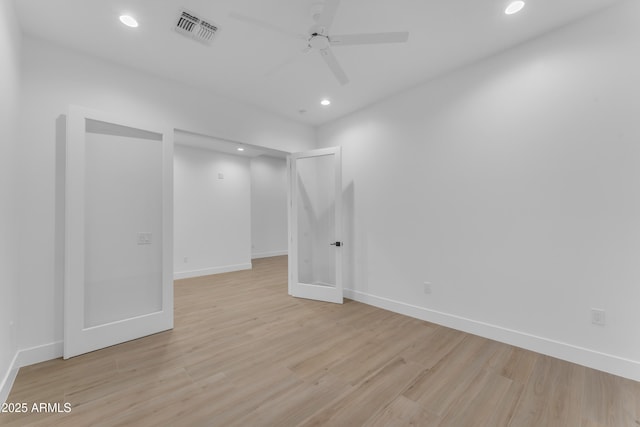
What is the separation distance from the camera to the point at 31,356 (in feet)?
7.63

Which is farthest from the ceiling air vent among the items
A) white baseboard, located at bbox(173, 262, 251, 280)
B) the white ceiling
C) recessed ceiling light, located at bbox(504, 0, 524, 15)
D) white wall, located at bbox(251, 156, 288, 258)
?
white wall, located at bbox(251, 156, 288, 258)

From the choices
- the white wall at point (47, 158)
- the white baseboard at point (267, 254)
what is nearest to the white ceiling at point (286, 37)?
the white wall at point (47, 158)

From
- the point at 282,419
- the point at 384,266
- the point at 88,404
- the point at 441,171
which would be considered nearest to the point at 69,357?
the point at 88,404

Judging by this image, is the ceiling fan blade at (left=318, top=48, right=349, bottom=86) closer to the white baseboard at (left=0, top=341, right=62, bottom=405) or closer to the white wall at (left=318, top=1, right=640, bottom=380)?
the white wall at (left=318, top=1, right=640, bottom=380)

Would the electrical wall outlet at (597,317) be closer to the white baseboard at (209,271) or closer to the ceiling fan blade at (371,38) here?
the ceiling fan blade at (371,38)

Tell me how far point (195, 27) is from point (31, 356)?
10.8 feet

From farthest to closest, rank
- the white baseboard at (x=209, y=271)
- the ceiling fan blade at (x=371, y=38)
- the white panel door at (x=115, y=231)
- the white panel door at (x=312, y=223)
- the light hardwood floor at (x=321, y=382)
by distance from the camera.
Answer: the white baseboard at (x=209, y=271) → the white panel door at (x=312, y=223) → the white panel door at (x=115, y=231) → the ceiling fan blade at (x=371, y=38) → the light hardwood floor at (x=321, y=382)

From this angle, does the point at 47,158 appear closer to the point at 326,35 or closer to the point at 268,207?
the point at 326,35

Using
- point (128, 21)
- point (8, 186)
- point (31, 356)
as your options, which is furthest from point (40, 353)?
point (128, 21)

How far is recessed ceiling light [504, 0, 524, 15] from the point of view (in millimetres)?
2092

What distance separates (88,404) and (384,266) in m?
3.24

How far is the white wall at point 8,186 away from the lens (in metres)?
1.84

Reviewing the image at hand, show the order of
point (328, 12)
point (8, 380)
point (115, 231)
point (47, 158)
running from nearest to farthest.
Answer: point (328, 12), point (8, 380), point (47, 158), point (115, 231)

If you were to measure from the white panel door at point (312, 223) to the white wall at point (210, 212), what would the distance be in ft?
8.46
